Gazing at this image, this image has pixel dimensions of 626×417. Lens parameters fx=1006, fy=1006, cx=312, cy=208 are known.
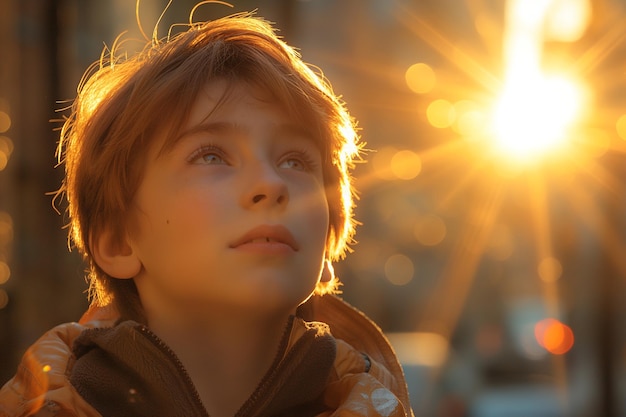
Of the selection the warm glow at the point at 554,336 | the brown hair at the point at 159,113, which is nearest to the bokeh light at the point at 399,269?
the warm glow at the point at 554,336

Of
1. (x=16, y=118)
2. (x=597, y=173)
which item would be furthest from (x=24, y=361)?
(x=16, y=118)

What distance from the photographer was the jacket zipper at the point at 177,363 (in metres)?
2.37

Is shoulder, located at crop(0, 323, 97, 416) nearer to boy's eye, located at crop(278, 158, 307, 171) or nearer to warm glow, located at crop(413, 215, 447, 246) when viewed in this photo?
boy's eye, located at crop(278, 158, 307, 171)

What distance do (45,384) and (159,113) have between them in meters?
0.71

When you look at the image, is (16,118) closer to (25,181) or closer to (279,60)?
(25,181)

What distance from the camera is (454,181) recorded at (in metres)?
43.8

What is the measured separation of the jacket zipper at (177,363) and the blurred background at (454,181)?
104 cm

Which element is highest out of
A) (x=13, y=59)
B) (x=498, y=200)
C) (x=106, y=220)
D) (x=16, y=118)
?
(x=498, y=200)

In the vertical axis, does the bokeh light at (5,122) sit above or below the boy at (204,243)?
above

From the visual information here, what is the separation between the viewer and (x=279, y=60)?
2.70 metres

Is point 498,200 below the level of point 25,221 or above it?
above

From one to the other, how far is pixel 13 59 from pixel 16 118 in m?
1.09

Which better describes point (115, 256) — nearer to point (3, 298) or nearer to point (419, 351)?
point (419, 351)

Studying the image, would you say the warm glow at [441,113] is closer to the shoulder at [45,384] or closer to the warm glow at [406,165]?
the warm glow at [406,165]
